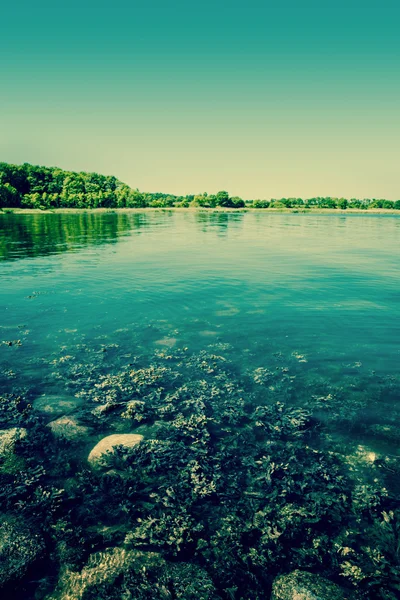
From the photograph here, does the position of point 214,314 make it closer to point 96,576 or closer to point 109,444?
point 109,444

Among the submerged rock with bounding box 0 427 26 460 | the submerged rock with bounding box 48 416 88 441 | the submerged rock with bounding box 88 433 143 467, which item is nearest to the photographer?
the submerged rock with bounding box 88 433 143 467

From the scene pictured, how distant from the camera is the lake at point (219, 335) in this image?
1033 centimetres

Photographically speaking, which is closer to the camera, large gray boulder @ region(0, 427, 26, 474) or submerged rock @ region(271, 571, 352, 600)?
submerged rock @ region(271, 571, 352, 600)

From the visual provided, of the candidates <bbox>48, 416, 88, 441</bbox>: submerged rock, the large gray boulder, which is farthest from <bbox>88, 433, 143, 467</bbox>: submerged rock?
the large gray boulder

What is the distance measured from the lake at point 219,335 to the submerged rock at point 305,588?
96cm

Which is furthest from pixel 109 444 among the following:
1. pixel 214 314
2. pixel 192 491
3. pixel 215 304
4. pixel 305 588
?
pixel 215 304

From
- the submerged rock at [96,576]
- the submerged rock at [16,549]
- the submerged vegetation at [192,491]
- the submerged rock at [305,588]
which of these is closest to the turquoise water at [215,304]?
the submerged vegetation at [192,491]

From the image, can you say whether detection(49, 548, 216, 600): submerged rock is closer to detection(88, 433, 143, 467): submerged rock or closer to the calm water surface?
detection(88, 433, 143, 467): submerged rock

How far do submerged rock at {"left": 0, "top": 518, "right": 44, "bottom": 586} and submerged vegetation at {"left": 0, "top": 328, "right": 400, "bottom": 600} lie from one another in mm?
19

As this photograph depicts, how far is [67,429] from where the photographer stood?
947cm

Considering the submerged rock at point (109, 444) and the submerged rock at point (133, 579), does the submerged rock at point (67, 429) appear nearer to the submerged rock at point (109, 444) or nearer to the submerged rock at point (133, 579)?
the submerged rock at point (109, 444)

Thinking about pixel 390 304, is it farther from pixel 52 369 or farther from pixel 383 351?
pixel 52 369

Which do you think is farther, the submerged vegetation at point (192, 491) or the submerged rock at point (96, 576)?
the submerged vegetation at point (192, 491)

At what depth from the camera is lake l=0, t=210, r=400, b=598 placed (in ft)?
33.9
